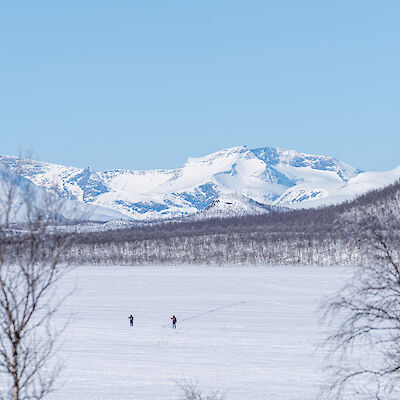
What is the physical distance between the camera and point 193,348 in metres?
34.5

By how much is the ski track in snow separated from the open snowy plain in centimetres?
4

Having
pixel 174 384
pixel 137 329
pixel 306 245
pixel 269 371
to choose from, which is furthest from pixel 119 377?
pixel 306 245

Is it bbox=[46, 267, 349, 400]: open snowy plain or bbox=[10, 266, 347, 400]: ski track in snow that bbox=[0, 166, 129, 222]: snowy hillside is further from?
bbox=[46, 267, 349, 400]: open snowy plain

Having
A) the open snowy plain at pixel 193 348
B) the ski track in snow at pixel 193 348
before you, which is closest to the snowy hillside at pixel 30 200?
the ski track in snow at pixel 193 348

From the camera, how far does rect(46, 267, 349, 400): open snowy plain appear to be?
82.0 ft

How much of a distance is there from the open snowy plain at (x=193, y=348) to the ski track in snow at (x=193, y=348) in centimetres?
4

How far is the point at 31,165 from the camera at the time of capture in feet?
33.4

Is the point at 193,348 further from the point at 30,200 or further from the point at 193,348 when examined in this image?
the point at 30,200

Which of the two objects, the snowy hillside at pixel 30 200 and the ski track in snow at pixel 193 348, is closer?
the snowy hillside at pixel 30 200

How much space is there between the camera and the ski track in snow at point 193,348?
24938 millimetres

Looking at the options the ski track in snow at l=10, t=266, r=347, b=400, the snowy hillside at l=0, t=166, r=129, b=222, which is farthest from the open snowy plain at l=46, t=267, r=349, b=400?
the snowy hillside at l=0, t=166, r=129, b=222

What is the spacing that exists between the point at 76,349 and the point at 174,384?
9.44m

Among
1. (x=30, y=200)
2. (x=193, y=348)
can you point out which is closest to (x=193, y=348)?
(x=193, y=348)

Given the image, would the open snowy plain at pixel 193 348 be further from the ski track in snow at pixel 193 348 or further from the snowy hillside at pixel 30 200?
the snowy hillside at pixel 30 200
